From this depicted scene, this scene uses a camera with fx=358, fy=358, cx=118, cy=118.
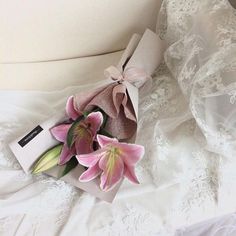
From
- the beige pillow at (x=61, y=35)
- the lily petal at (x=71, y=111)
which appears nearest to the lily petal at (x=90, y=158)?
the lily petal at (x=71, y=111)

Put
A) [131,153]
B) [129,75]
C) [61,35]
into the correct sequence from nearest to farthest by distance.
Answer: [131,153]
[129,75]
[61,35]

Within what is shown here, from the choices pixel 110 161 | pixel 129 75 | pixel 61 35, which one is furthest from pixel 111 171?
pixel 61 35

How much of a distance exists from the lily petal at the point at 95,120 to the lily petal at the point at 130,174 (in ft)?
0.38

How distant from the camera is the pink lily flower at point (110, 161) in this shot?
0.77 meters

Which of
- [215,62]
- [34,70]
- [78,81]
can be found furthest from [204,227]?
[34,70]

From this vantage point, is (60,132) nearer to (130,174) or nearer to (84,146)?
(84,146)

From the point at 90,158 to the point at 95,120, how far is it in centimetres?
9

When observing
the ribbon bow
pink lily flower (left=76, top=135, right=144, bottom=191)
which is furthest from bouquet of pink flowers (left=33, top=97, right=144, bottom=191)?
the ribbon bow

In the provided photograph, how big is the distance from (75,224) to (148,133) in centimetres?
28

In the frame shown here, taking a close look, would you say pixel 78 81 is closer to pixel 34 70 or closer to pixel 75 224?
pixel 34 70

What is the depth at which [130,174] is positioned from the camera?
30.5 inches

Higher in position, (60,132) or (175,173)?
(60,132)

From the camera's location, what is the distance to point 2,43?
1084 mm

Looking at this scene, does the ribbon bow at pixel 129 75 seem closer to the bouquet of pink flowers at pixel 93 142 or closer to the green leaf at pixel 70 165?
the bouquet of pink flowers at pixel 93 142
